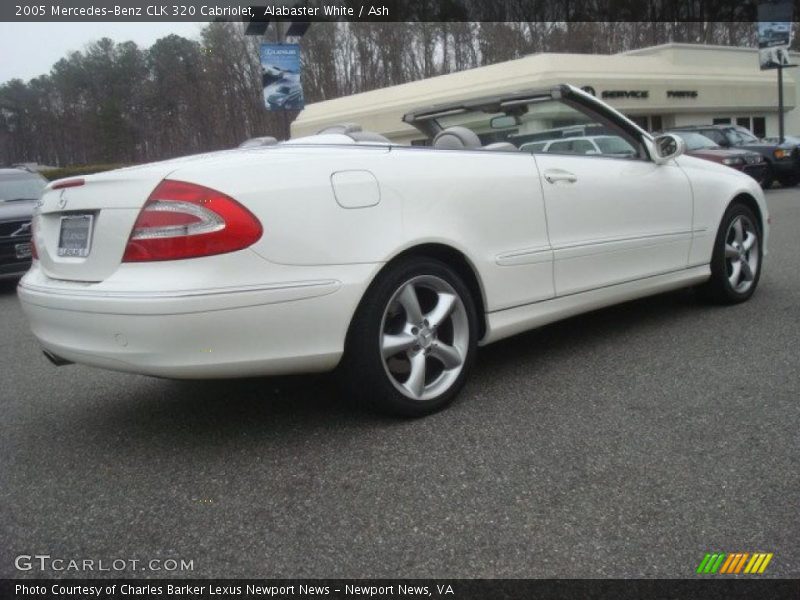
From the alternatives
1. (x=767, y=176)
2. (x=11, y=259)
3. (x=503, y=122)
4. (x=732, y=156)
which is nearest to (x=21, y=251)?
(x=11, y=259)

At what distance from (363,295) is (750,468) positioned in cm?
155

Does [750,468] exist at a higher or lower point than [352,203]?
lower

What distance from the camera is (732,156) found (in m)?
16.8

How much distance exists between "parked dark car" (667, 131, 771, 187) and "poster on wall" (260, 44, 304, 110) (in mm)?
12138

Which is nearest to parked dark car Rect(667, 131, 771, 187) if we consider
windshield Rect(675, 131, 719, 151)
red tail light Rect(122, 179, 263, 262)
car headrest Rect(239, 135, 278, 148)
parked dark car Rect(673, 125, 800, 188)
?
windshield Rect(675, 131, 719, 151)

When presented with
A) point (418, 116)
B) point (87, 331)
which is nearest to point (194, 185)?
point (87, 331)

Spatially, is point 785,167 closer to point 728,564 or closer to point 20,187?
point 20,187

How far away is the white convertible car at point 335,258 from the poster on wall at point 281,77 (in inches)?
825

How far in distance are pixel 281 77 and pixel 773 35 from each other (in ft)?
55.2

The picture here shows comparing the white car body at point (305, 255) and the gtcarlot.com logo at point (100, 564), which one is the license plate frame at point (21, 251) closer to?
the white car body at point (305, 255)

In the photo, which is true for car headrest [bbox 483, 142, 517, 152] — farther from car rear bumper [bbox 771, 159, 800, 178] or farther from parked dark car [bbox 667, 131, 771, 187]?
car rear bumper [bbox 771, 159, 800, 178]

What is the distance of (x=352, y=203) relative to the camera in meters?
3.11
